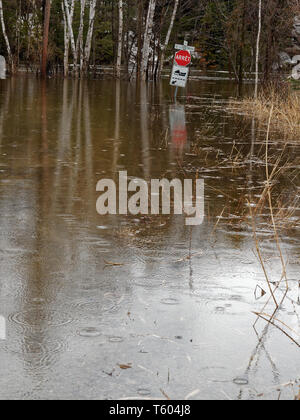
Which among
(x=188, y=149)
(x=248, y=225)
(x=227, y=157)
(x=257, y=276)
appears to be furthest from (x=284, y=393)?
(x=188, y=149)

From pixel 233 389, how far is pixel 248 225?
3508 mm

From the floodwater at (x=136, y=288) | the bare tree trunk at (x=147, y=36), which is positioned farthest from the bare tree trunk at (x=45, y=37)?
the floodwater at (x=136, y=288)

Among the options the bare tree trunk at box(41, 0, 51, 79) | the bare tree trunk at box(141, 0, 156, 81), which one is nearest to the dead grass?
the bare tree trunk at box(41, 0, 51, 79)

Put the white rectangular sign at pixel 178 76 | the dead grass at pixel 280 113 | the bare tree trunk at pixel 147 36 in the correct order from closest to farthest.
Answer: the dead grass at pixel 280 113 → the white rectangular sign at pixel 178 76 → the bare tree trunk at pixel 147 36

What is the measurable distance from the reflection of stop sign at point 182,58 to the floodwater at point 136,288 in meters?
12.9

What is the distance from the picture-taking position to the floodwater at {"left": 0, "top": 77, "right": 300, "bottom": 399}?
3539 millimetres

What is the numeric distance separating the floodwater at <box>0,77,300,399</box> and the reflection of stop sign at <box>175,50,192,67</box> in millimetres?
12879

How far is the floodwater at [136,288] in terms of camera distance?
3.54m

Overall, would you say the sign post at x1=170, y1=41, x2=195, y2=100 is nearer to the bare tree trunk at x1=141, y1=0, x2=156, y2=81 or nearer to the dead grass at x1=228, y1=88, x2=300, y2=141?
the dead grass at x1=228, y1=88, x2=300, y2=141

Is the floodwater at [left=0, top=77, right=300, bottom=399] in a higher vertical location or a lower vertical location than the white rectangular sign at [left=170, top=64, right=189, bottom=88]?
higher

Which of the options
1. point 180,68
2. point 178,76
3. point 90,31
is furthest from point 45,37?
point 178,76

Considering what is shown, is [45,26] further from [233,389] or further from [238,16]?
[233,389]

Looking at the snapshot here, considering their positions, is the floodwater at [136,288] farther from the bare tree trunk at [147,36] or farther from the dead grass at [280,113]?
the bare tree trunk at [147,36]
